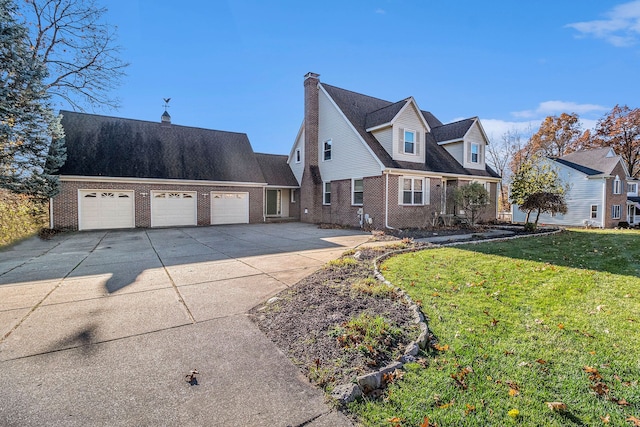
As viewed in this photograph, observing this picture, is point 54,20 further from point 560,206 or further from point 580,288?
point 560,206

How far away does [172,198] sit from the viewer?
17.2 meters

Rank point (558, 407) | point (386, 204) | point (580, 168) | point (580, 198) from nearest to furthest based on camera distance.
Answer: point (558, 407)
point (386, 204)
point (580, 198)
point (580, 168)

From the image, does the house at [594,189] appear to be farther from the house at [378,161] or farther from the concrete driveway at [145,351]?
the concrete driveway at [145,351]

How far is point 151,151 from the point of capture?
1759cm

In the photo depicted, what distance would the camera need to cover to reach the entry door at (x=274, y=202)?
2311 centimetres

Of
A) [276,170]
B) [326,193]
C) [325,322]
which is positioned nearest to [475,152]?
[326,193]

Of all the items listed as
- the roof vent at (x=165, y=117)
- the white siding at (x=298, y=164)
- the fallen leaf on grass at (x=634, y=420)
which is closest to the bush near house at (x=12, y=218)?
the roof vent at (x=165, y=117)

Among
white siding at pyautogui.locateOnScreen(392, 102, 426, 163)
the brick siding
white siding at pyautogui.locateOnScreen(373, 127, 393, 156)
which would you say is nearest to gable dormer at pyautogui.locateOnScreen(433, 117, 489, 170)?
white siding at pyautogui.locateOnScreen(392, 102, 426, 163)

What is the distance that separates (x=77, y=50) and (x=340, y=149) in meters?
15.3

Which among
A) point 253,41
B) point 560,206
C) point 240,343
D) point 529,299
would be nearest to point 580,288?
point 529,299

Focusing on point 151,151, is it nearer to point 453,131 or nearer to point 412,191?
point 412,191

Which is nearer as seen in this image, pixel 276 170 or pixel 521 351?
pixel 521 351

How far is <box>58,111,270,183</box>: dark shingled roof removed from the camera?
15.7 metres

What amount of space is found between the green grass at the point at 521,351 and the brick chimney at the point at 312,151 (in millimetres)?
13240
